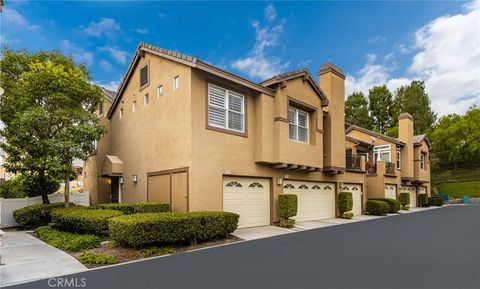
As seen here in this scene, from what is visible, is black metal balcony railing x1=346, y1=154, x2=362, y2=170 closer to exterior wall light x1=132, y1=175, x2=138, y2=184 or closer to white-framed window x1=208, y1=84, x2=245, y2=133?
white-framed window x1=208, y1=84, x2=245, y2=133

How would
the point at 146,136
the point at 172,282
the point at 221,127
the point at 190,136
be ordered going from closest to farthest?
the point at 172,282 → the point at 190,136 → the point at 221,127 → the point at 146,136

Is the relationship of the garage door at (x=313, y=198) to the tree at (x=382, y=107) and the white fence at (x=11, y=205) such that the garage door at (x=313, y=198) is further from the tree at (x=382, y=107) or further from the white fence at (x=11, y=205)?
the tree at (x=382, y=107)

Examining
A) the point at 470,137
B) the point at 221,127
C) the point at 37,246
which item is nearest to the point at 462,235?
the point at 221,127

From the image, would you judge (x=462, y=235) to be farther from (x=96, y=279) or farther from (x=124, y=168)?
(x=124, y=168)

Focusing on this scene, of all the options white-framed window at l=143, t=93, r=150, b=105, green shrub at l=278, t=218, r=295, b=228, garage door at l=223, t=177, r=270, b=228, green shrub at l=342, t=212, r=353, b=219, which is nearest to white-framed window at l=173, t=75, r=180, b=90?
white-framed window at l=143, t=93, r=150, b=105

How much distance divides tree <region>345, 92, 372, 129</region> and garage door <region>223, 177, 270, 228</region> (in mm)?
39524

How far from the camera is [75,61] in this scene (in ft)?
52.0

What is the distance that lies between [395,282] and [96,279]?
5.65 m

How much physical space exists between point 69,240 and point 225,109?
7042mm

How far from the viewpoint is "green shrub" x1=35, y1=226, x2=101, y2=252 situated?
27.2 ft

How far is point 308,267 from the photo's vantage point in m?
6.55

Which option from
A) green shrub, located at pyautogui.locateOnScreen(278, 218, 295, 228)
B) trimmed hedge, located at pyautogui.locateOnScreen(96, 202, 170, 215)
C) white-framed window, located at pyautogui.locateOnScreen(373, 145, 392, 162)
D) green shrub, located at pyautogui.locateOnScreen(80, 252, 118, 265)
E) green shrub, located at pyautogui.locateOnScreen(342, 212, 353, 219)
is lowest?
green shrub, located at pyautogui.locateOnScreen(342, 212, 353, 219)

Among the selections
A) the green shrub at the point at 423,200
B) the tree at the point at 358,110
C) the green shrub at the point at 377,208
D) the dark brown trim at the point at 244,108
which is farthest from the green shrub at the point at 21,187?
the tree at the point at 358,110

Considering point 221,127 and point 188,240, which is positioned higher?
point 221,127
